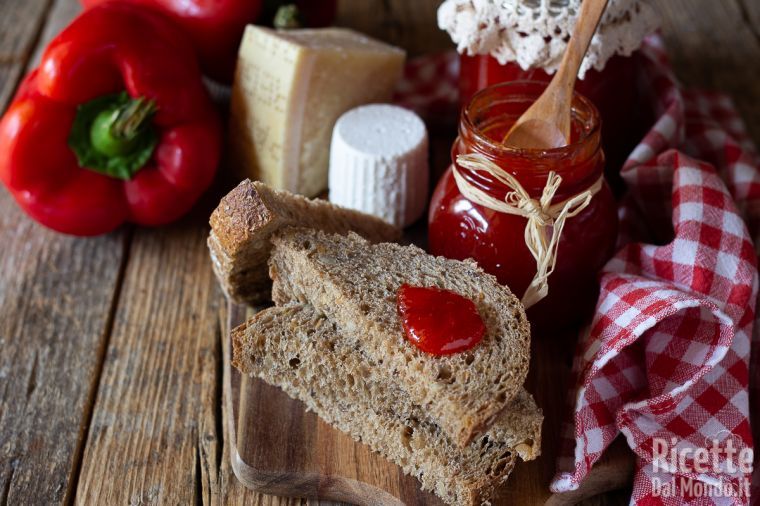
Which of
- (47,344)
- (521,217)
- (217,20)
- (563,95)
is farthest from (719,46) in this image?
(47,344)

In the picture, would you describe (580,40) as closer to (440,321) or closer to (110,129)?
(440,321)

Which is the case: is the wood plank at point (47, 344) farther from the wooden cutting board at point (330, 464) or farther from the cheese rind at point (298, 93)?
the cheese rind at point (298, 93)

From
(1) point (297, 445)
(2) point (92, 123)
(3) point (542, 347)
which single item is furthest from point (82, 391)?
(3) point (542, 347)

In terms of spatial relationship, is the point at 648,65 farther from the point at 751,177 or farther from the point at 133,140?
the point at 133,140

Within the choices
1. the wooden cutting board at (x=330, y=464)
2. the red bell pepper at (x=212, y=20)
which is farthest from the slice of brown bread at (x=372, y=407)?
the red bell pepper at (x=212, y=20)

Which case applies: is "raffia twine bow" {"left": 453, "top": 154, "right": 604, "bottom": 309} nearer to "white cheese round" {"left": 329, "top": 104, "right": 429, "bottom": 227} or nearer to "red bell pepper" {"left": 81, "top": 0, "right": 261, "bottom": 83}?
"white cheese round" {"left": 329, "top": 104, "right": 429, "bottom": 227}
